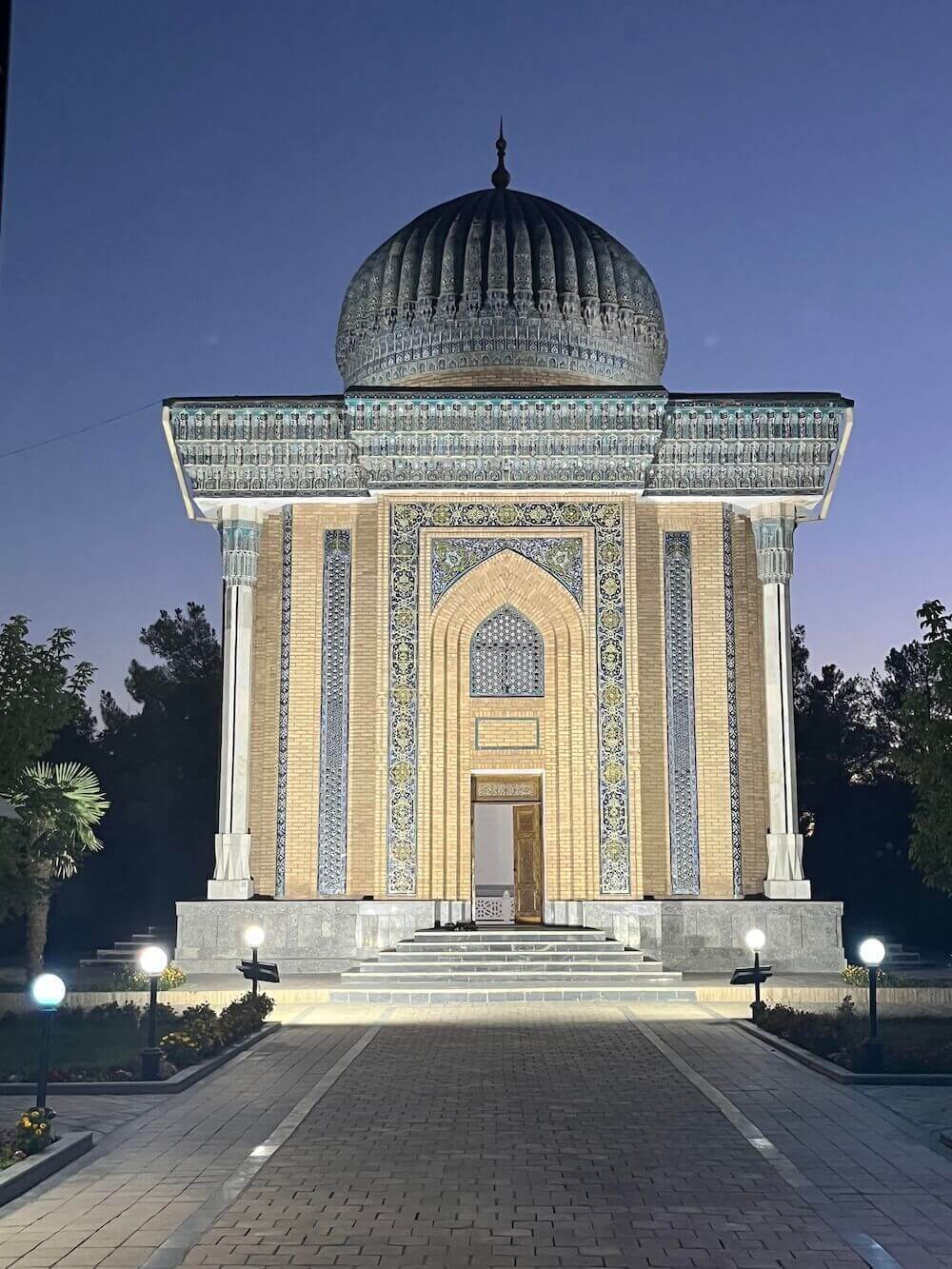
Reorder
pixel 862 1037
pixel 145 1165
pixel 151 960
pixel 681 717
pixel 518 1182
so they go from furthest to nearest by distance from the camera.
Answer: pixel 681 717
pixel 862 1037
pixel 151 960
pixel 145 1165
pixel 518 1182

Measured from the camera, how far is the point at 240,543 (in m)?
16.5

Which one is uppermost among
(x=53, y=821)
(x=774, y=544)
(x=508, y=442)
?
(x=508, y=442)

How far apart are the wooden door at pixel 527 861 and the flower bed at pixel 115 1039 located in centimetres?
574

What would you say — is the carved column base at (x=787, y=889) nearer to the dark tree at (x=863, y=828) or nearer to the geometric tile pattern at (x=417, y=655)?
the geometric tile pattern at (x=417, y=655)

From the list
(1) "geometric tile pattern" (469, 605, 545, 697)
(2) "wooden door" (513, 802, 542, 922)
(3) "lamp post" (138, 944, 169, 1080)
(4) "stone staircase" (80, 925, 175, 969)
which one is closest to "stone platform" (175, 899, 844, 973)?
(4) "stone staircase" (80, 925, 175, 969)

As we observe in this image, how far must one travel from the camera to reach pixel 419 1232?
483cm

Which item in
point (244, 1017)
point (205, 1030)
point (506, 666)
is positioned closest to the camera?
point (205, 1030)

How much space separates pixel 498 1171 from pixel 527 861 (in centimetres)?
1141

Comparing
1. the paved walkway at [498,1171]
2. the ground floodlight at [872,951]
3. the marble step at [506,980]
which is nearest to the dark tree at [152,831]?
the marble step at [506,980]

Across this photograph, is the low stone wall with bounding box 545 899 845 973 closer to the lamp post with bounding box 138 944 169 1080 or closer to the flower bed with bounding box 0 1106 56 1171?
the lamp post with bounding box 138 944 169 1080

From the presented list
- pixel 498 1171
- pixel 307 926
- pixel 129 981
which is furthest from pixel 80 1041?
pixel 498 1171

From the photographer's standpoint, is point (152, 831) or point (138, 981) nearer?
point (138, 981)

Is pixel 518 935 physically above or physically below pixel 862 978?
above

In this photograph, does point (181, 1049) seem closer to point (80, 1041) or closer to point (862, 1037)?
point (80, 1041)
